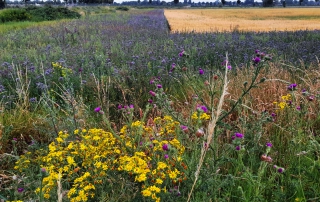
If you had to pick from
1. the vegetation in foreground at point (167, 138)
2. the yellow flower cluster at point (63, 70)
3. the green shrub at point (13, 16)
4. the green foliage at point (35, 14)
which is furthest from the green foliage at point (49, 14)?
the yellow flower cluster at point (63, 70)

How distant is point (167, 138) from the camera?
2820 mm

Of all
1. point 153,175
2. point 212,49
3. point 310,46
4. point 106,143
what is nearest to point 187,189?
point 153,175

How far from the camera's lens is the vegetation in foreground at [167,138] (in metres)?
1.93

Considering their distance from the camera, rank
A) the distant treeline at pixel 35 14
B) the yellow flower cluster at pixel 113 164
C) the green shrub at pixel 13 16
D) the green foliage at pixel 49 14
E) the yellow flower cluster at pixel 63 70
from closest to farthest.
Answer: the yellow flower cluster at pixel 113 164 → the yellow flower cluster at pixel 63 70 → the green shrub at pixel 13 16 → the distant treeline at pixel 35 14 → the green foliage at pixel 49 14

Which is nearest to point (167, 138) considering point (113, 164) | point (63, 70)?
point (113, 164)

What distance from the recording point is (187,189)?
211 cm

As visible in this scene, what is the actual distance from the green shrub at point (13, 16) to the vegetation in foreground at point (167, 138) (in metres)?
21.2

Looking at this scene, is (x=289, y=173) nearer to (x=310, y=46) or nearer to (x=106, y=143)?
(x=106, y=143)

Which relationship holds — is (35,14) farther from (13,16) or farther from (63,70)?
(63,70)

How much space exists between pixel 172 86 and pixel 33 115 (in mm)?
2066

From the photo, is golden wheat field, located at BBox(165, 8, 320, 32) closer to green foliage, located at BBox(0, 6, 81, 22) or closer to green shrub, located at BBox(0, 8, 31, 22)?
green foliage, located at BBox(0, 6, 81, 22)

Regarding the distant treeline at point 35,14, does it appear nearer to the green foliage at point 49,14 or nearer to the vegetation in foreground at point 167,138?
the green foliage at point 49,14

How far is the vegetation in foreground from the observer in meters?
1.93

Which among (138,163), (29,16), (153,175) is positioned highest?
(29,16)
